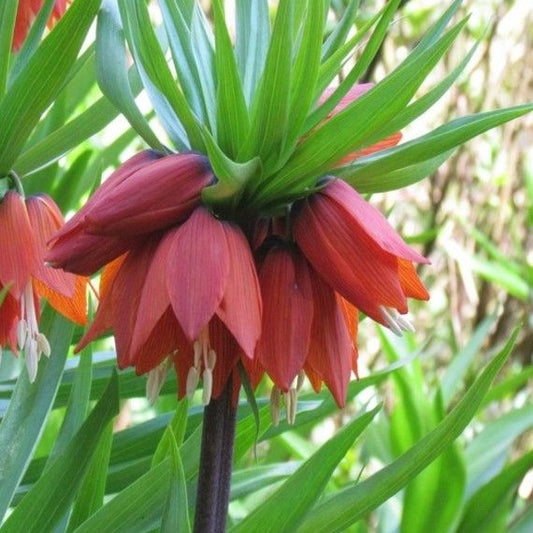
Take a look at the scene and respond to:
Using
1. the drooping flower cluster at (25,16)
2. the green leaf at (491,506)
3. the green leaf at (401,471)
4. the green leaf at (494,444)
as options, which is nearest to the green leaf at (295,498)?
the green leaf at (401,471)

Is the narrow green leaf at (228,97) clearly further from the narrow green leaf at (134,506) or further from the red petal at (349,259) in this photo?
the narrow green leaf at (134,506)

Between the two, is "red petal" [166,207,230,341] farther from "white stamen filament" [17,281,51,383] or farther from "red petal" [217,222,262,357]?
"white stamen filament" [17,281,51,383]

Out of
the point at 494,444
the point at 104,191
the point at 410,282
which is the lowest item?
the point at 494,444

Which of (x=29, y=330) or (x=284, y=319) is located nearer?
(x=284, y=319)

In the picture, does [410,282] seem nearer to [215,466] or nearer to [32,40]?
[215,466]

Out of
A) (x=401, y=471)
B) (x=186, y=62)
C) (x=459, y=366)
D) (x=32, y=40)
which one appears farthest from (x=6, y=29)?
(x=459, y=366)

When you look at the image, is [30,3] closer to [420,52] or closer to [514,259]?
[420,52]
